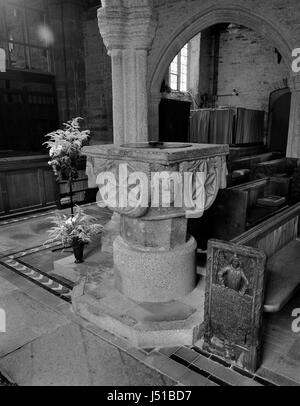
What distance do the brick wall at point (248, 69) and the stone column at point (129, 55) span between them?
9665 millimetres

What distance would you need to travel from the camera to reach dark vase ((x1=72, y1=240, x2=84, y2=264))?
3.52m

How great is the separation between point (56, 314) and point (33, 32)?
24.0 ft

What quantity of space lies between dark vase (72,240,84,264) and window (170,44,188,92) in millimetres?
10250

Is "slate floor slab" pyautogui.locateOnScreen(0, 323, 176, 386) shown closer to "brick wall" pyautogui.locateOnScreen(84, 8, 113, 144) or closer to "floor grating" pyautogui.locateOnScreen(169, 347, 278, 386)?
"floor grating" pyautogui.locateOnScreen(169, 347, 278, 386)

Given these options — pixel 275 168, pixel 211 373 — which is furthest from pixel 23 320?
pixel 275 168

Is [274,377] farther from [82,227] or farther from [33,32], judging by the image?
[33,32]

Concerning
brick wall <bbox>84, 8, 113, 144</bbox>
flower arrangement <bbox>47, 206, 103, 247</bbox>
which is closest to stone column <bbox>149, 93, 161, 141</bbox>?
brick wall <bbox>84, 8, 113, 144</bbox>

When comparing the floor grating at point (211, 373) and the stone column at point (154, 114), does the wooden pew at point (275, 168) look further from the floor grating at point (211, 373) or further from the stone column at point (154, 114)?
the floor grating at point (211, 373)

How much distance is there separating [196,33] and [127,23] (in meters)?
5.19

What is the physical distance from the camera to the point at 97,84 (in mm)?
8586

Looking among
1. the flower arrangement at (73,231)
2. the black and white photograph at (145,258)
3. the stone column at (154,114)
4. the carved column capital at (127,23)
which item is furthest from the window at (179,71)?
the flower arrangement at (73,231)

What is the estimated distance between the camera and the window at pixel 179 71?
40.6 ft

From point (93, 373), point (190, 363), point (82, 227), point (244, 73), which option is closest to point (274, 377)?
point (190, 363)

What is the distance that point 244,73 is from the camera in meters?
12.4
